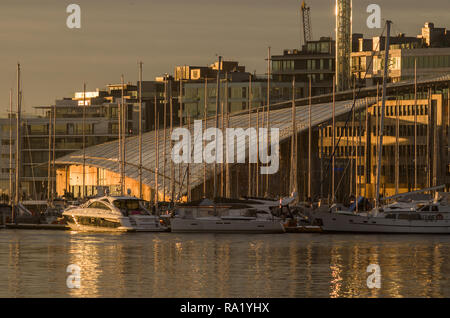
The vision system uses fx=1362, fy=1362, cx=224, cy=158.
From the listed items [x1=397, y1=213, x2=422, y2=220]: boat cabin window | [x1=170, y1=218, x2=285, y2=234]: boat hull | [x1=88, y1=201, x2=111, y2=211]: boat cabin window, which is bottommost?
[x1=170, y1=218, x2=285, y2=234]: boat hull

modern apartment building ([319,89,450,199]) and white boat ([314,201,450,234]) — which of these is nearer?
white boat ([314,201,450,234])

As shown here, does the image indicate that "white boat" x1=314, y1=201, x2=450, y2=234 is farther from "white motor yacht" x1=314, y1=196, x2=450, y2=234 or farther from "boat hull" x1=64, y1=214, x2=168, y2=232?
"boat hull" x1=64, y1=214, x2=168, y2=232

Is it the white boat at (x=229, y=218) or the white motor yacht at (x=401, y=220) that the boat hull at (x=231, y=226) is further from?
the white motor yacht at (x=401, y=220)

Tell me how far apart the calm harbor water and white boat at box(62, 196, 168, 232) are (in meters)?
0.96

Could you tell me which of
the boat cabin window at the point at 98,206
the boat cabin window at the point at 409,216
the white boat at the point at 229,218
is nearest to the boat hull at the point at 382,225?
the boat cabin window at the point at 409,216

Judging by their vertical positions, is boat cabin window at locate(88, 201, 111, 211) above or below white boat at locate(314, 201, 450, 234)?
above

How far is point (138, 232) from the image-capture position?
10800cm

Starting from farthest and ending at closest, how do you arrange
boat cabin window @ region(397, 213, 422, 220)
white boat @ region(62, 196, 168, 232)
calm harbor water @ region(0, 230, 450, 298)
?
white boat @ region(62, 196, 168, 232), boat cabin window @ region(397, 213, 422, 220), calm harbor water @ region(0, 230, 450, 298)

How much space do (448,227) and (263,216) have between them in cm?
1451

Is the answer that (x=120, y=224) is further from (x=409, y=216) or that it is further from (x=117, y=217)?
(x=409, y=216)

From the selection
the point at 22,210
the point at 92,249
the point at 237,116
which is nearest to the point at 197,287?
the point at 92,249

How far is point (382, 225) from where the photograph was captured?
349 feet

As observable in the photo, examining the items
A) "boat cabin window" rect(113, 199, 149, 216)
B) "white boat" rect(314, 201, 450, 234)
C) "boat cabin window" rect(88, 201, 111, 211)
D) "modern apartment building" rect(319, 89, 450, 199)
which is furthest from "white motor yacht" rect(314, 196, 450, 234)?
"modern apartment building" rect(319, 89, 450, 199)

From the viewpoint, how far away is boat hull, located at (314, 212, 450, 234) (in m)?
106
